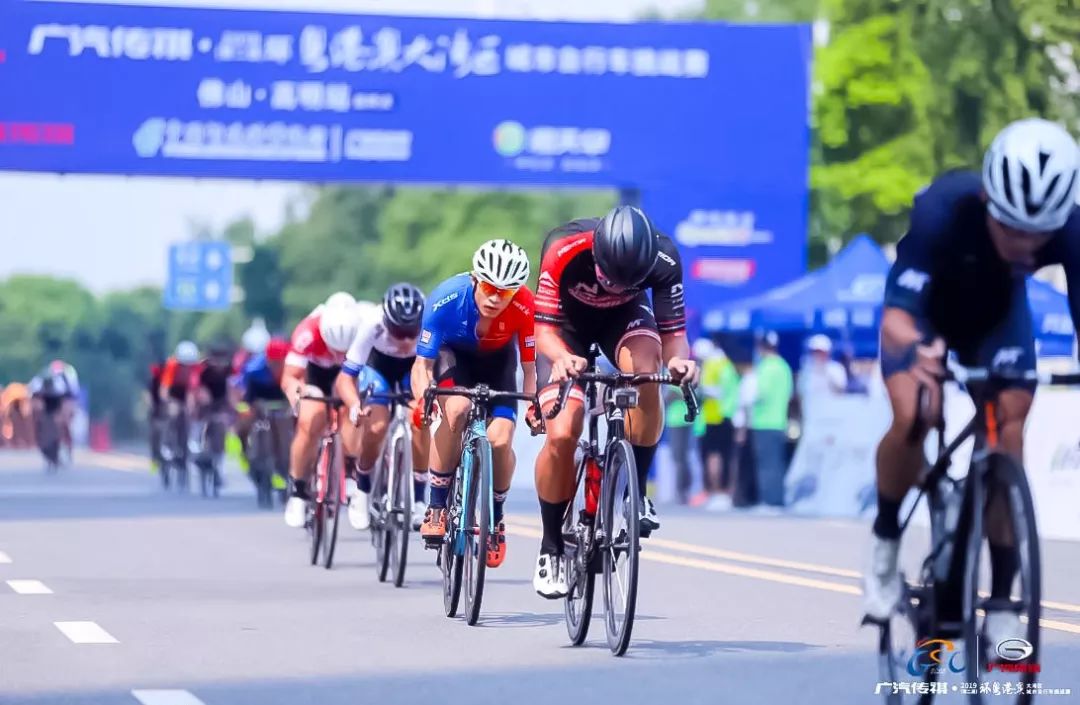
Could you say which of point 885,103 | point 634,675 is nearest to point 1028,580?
point 634,675

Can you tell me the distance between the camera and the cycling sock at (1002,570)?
6.72 metres

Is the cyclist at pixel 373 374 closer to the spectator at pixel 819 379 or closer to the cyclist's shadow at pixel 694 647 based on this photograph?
the cyclist's shadow at pixel 694 647

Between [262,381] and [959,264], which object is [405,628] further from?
[262,381]

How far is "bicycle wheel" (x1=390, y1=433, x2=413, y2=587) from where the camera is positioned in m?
13.5

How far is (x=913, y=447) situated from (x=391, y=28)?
22.9 meters

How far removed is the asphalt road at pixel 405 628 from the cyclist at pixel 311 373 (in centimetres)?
52

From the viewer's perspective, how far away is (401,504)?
44.6 feet

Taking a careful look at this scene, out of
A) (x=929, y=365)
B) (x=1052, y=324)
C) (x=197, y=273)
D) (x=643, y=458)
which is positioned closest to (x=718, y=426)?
(x=1052, y=324)

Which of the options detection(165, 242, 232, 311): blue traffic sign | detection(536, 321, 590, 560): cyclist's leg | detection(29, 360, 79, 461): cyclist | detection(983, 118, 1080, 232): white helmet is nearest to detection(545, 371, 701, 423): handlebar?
detection(536, 321, 590, 560): cyclist's leg

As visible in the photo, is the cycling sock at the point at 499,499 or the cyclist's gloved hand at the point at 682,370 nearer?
the cyclist's gloved hand at the point at 682,370

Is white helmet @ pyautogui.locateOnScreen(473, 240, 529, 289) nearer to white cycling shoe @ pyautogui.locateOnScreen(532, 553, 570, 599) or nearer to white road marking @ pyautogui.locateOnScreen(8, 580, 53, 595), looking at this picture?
white cycling shoe @ pyautogui.locateOnScreen(532, 553, 570, 599)

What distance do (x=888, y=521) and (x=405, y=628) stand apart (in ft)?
13.4

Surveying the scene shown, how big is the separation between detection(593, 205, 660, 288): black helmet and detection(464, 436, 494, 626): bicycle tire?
1.86m

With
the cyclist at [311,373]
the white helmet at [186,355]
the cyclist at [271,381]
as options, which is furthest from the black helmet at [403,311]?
the white helmet at [186,355]
